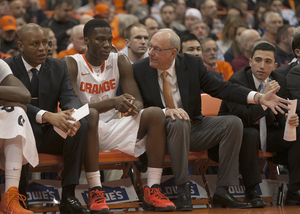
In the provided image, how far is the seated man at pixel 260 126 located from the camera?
412 cm

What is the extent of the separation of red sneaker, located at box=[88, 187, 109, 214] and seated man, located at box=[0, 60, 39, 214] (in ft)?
1.72

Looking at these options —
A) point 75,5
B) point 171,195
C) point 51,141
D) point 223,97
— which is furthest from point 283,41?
point 75,5

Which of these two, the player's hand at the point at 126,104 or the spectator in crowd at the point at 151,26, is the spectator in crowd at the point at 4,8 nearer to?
the spectator in crowd at the point at 151,26

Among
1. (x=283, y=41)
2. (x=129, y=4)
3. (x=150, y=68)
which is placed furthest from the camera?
(x=129, y=4)

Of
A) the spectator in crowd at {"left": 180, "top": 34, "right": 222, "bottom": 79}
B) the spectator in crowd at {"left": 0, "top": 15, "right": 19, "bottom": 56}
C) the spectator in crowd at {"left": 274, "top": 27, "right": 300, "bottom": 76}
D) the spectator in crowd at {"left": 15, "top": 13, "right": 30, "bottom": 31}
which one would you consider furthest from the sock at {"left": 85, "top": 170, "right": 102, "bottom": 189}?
the spectator in crowd at {"left": 15, "top": 13, "right": 30, "bottom": 31}

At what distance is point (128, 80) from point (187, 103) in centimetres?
60

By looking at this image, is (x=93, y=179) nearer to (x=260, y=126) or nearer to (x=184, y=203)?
(x=184, y=203)

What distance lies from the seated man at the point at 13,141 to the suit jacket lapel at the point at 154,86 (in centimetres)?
123

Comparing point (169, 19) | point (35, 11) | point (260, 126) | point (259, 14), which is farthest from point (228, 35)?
point (260, 126)

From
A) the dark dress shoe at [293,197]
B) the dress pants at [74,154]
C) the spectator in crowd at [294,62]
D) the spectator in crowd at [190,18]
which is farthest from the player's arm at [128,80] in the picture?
the spectator in crowd at [190,18]

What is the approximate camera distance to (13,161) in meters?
3.36

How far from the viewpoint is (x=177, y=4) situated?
10.8 metres

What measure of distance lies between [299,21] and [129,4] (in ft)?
12.6

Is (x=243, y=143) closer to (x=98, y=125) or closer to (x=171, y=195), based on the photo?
(x=171, y=195)
